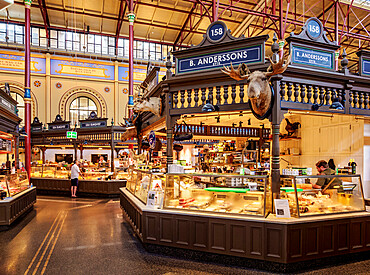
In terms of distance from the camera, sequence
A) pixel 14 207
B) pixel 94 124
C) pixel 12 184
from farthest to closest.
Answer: pixel 94 124 < pixel 12 184 < pixel 14 207

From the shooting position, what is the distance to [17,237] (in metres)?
5.73

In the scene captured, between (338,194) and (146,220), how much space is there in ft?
10.7

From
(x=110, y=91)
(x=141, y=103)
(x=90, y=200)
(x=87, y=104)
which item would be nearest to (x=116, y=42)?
(x=110, y=91)

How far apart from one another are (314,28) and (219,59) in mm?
1702

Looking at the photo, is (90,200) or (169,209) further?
(90,200)

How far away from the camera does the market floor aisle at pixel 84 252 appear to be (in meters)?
4.05

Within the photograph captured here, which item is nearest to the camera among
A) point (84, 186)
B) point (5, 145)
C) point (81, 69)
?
point (5, 145)

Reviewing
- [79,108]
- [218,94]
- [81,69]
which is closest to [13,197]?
[218,94]

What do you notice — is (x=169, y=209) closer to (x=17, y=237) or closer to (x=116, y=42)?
(x=17, y=237)

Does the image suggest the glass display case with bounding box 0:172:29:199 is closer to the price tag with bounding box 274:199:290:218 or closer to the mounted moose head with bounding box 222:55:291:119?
the mounted moose head with bounding box 222:55:291:119

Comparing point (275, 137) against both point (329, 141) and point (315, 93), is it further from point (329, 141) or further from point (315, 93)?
point (329, 141)

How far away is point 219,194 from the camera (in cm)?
448

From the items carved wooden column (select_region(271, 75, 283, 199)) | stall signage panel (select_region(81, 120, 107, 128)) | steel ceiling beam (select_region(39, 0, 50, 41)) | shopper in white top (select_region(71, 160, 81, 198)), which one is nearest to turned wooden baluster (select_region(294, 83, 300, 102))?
carved wooden column (select_region(271, 75, 283, 199))

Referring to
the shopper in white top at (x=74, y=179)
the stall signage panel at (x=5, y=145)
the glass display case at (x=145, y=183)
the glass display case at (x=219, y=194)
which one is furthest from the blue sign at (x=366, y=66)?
the stall signage panel at (x=5, y=145)
